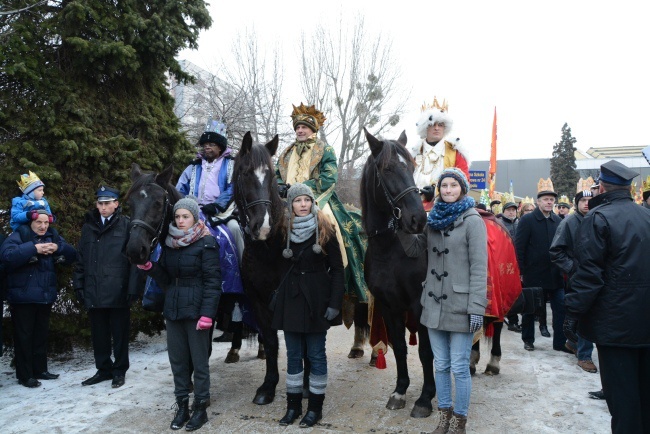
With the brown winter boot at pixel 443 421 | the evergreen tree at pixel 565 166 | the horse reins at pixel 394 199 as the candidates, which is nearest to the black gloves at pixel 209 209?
the horse reins at pixel 394 199

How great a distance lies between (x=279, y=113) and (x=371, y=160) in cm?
1975

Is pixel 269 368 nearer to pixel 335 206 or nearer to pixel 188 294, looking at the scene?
pixel 188 294

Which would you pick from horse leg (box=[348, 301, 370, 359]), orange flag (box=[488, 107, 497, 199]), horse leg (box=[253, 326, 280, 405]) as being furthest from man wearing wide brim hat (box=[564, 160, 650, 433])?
orange flag (box=[488, 107, 497, 199])

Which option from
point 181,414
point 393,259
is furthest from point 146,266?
point 393,259

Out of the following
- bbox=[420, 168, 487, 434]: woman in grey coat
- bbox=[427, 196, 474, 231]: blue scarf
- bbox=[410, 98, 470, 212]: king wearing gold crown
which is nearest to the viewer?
bbox=[420, 168, 487, 434]: woman in grey coat

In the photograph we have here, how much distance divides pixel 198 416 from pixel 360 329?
9.82 ft

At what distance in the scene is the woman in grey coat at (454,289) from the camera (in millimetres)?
3592

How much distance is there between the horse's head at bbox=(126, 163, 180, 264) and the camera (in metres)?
3.90

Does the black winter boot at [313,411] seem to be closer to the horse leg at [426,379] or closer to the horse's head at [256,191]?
the horse leg at [426,379]

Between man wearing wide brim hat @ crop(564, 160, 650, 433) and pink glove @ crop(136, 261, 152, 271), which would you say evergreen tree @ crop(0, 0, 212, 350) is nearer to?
pink glove @ crop(136, 261, 152, 271)

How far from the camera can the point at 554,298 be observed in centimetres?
711

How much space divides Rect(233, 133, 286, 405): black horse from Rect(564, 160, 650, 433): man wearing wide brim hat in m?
2.40

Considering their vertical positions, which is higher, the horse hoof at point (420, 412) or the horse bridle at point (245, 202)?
the horse bridle at point (245, 202)

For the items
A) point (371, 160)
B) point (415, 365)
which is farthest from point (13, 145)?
point (415, 365)
